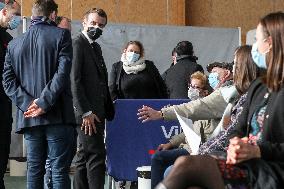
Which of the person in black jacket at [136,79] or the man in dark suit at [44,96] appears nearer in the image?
the man in dark suit at [44,96]

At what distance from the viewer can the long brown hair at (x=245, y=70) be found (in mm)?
3869

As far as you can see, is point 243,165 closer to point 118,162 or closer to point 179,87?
point 118,162

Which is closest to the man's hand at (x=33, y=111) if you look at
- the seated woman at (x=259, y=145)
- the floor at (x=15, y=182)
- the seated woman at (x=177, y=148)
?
the seated woman at (x=177, y=148)

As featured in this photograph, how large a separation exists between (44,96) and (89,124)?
78 centimetres

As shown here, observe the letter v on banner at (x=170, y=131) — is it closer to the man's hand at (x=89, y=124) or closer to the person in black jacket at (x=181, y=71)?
the man's hand at (x=89, y=124)

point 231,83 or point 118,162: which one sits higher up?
point 231,83

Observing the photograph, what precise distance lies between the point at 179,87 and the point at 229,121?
10.3ft

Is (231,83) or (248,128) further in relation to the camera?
(231,83)

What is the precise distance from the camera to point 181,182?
2.97 metres

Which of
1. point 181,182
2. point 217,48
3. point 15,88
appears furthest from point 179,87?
point 181,182

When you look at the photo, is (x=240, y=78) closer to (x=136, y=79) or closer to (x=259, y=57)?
(x=259, y=57)

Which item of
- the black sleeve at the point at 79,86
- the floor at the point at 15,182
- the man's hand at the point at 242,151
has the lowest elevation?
the floor at the point at 15,182

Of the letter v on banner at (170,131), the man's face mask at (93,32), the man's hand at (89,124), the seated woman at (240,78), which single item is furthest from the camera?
the letter v on banner at (170,131)

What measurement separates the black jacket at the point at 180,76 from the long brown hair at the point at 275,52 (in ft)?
12.3
